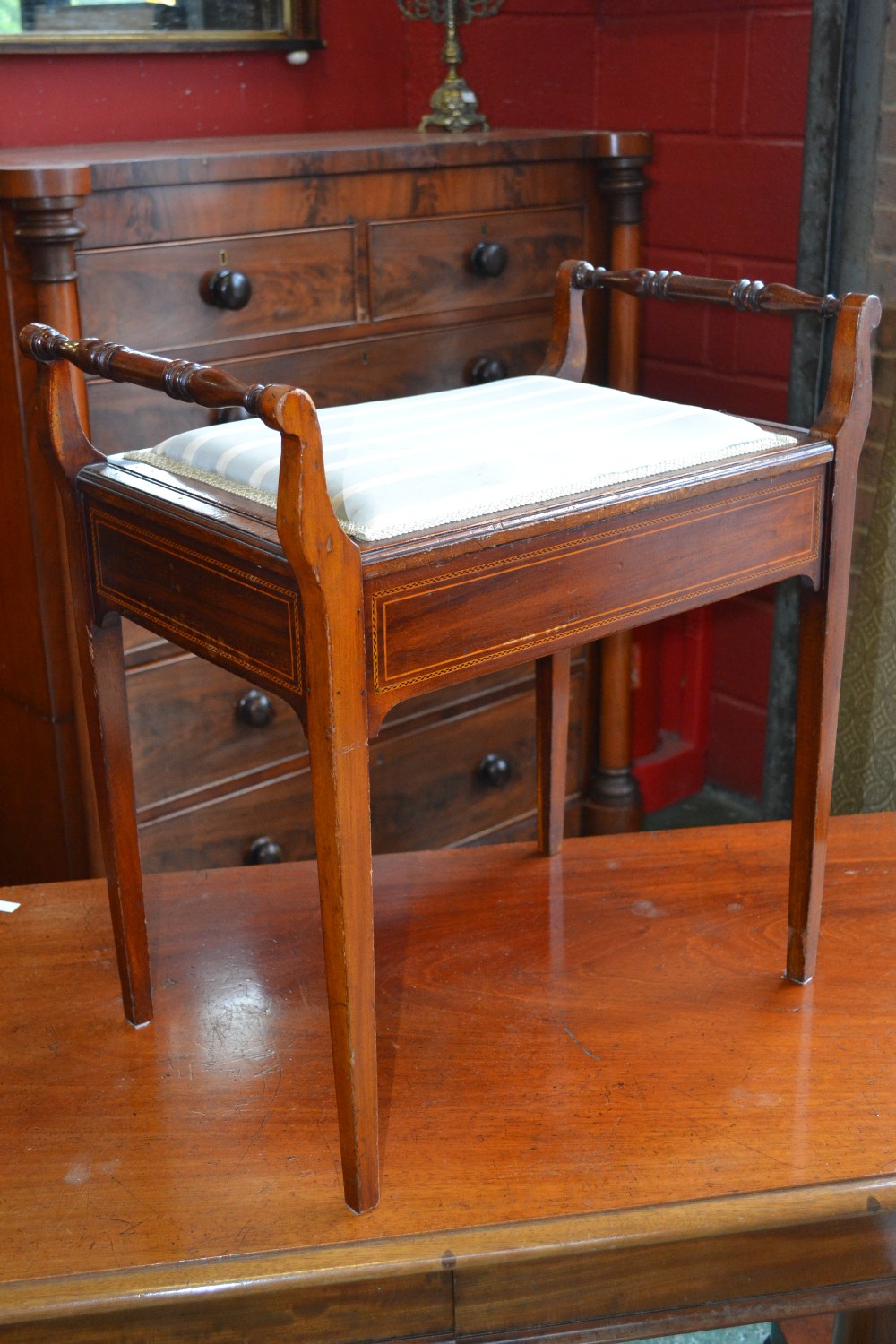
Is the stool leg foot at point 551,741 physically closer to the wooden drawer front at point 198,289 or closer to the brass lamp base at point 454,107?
the wooden drawer front at point 198,289

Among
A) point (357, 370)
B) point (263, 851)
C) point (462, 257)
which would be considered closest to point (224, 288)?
point (357, 370)

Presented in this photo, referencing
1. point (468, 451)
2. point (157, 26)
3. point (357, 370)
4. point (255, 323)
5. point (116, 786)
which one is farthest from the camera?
point (157, 26)

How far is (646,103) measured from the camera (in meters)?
2.19

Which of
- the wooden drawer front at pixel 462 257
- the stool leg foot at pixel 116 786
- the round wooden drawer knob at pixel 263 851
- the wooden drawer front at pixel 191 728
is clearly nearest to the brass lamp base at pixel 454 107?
the wooden drawer front at pixel 462 257

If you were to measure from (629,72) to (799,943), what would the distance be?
147 centimetres

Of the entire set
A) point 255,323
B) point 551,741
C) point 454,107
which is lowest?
point 551,741

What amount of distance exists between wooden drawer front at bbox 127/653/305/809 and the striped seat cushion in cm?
58

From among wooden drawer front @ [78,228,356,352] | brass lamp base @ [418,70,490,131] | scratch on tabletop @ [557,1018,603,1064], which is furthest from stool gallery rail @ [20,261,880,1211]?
brass lamp base @ [418,70,490,131]

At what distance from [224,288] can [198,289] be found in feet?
0.10

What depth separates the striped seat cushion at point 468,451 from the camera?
980 mm

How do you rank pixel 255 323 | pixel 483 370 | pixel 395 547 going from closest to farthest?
pixel 395 547 → pixel 255 323 → pixel 483 370

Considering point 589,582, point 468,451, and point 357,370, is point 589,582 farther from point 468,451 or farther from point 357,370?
point 357,370

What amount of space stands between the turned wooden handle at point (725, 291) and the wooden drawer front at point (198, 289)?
43cm

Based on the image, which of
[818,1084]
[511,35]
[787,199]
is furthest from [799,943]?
[511,35]
